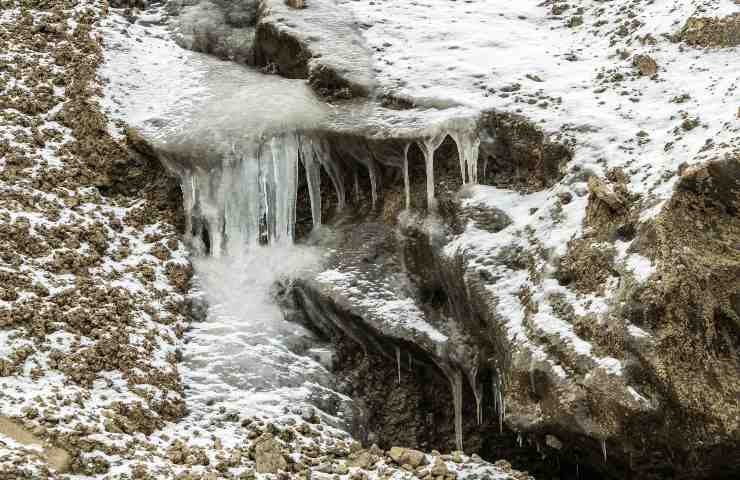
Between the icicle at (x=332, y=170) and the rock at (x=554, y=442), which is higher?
the icicle at (x=332, y=170)

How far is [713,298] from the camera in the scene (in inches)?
258

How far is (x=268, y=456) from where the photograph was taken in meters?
6.91

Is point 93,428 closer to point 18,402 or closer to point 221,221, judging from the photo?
point 18,402

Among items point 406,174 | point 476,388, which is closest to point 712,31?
point 406,174

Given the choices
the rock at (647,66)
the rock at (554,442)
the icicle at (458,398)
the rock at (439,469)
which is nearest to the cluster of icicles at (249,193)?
the icicle at (458,398)

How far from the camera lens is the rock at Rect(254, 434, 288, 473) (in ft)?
22.3

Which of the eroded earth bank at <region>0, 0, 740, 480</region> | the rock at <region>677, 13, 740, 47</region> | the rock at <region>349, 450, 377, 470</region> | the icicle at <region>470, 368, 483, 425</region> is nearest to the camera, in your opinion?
the eroded earth bank at <region>0, 0, 740, 480</region>

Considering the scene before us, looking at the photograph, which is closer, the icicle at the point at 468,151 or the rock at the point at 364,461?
the rock at the point at 364,461

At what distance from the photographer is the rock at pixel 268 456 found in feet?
22.3

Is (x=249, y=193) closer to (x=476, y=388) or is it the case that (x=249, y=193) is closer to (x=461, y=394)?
(x=461, y=394)

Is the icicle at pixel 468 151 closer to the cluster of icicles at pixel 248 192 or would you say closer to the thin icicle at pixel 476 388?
the cluster of icicles at pixel 248 192

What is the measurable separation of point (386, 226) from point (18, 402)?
4059 millimetres

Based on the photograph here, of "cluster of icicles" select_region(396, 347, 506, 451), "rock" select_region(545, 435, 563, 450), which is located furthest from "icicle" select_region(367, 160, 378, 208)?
"rock" select_region(545, 435, 563, 450)

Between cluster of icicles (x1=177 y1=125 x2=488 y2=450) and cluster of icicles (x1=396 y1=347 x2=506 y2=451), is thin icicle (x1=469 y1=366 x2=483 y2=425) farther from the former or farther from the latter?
cluster of icicles (x1=177 y1=125 x2=488 y2=450)
